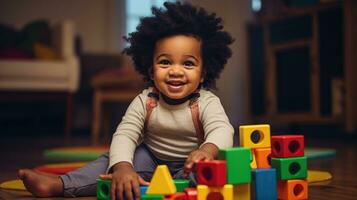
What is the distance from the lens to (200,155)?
2.78ft

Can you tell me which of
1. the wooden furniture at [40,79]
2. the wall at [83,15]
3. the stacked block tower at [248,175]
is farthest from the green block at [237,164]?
the wall at [83,15]

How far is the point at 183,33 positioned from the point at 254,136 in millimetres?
235

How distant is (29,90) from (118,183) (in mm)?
2419

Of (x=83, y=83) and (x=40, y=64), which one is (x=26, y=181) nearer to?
(x=40, y=64)

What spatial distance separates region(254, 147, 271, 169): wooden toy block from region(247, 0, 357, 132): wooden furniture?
1936mm

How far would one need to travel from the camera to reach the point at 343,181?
1.26 metres

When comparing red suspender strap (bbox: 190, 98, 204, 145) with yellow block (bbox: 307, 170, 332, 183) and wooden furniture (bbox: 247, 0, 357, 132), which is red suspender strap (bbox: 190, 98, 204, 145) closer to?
yellow block (bbox: 307, 170, 332, 183)

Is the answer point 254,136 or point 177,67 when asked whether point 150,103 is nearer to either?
point 177,67

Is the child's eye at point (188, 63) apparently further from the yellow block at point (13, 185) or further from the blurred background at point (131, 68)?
the blurred background at point (131, 68)

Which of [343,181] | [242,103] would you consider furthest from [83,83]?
[343,181]

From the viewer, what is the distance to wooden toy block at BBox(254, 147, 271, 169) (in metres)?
0.91

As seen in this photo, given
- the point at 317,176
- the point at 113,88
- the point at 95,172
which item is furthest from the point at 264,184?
the point at 113,88

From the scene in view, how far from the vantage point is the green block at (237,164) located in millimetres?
783

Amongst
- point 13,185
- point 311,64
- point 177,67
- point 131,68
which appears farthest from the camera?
point 131,68
